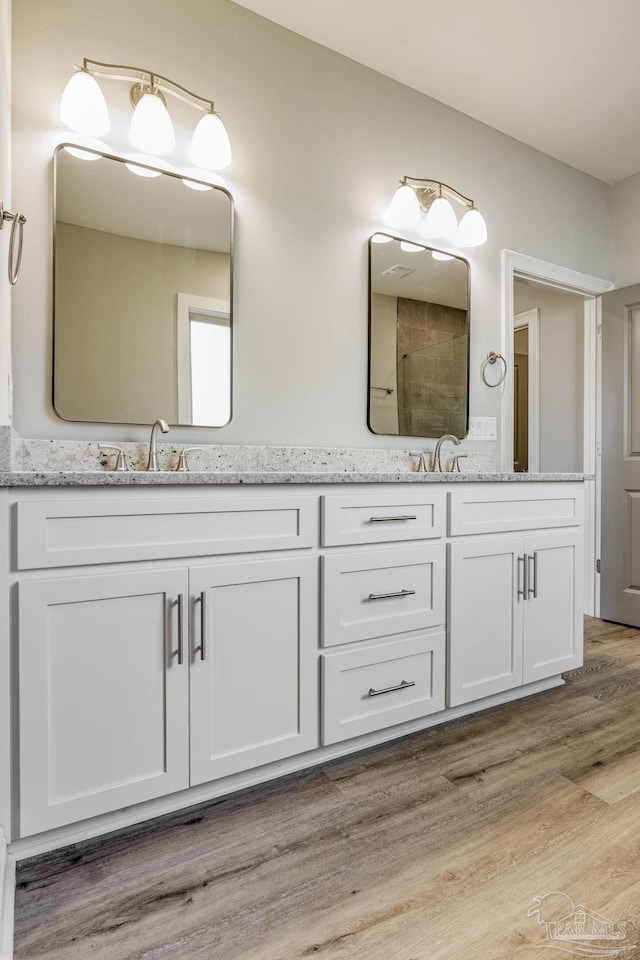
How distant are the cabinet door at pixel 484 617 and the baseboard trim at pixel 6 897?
1.27 meters

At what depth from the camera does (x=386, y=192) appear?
238 centimetres

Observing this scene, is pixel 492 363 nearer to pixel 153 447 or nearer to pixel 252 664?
pixel 153 447

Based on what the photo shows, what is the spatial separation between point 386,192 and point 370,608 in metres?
1.84

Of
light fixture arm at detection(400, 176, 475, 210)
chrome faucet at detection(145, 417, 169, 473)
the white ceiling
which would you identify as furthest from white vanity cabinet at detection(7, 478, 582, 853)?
the white ceiling

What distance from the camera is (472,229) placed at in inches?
99.1

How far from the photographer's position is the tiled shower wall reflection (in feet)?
7.89

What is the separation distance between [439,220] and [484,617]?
1.76 meters

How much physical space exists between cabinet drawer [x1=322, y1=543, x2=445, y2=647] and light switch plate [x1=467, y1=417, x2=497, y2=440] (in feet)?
3.39

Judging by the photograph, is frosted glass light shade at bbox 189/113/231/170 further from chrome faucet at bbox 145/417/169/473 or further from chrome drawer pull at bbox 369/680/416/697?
chrome drawer pull at bbox 369/680/416/697

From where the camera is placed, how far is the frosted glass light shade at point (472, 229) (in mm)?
2518

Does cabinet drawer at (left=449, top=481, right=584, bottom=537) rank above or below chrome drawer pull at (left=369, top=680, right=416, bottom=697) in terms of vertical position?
above

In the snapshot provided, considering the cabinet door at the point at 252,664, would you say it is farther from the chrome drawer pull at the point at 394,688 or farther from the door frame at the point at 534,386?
the door frame at the point at 534,386

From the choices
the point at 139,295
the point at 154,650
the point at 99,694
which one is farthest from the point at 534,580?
the point at 139,295

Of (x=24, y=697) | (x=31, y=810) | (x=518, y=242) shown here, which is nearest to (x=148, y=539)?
(x=24, y=697)
